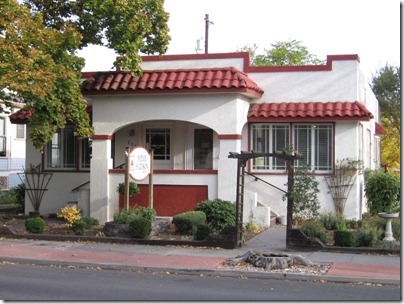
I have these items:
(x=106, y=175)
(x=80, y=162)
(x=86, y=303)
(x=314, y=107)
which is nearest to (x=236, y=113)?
(x=314, y=107)

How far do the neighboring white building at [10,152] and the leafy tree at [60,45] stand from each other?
56.1ft

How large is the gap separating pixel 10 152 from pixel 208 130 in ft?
60.3

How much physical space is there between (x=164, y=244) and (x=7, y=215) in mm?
8272

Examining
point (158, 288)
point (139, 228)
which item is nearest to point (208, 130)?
point (139, 228)

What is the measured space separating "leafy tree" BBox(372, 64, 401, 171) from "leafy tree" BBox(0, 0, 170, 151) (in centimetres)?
2050

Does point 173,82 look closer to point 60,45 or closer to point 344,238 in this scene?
point 60,45

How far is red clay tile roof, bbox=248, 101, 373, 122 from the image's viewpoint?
1877cm

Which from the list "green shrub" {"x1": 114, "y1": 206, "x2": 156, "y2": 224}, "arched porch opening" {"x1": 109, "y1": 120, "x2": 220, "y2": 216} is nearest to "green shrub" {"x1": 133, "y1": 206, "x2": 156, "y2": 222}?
"green shrub" {"x1": 114, "y1": 206, "x2": 156, "y2": 224}

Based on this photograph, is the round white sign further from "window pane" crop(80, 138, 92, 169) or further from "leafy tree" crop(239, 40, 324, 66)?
"leafy tree" crop(239, 40, 324, 66)

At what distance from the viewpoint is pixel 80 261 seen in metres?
12.9

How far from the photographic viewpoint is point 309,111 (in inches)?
749

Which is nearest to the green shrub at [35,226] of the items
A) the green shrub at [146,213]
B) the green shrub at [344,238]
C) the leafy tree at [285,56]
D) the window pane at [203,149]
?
the green shrub at [146,213]

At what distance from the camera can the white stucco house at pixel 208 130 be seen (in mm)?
18234

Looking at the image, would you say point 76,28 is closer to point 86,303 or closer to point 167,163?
point 167,163
